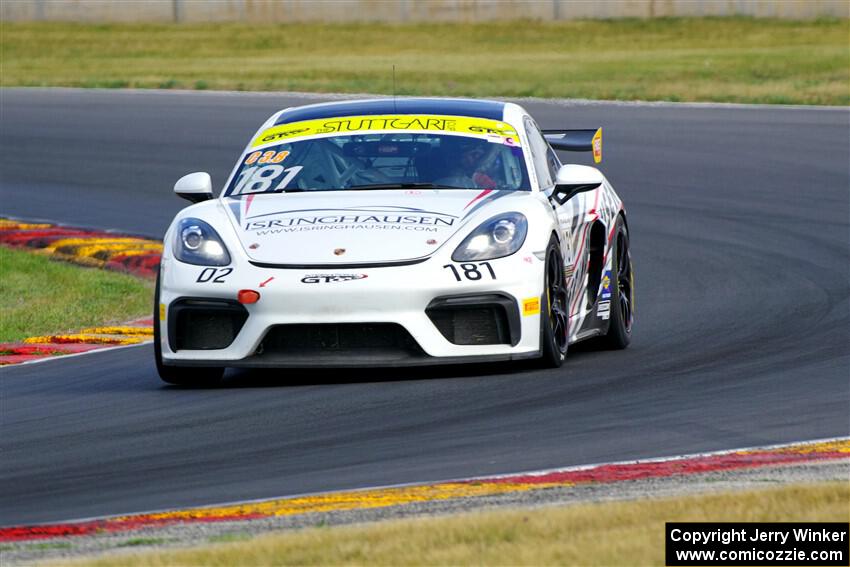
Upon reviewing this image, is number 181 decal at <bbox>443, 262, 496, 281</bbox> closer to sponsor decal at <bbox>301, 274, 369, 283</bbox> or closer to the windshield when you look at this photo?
sponsor decal at <bbox>301, 274, 369, 283</bbox>

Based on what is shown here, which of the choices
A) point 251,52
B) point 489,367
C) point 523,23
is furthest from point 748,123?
point 523,23

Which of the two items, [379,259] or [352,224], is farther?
[352,224]

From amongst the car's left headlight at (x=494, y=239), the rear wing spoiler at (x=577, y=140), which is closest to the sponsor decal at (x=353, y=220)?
the car's left headlight at (x=494, y=239)

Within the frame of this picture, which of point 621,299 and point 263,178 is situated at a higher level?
point 263,178

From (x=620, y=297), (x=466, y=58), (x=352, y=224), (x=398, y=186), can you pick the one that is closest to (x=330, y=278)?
(x=352, y=224)

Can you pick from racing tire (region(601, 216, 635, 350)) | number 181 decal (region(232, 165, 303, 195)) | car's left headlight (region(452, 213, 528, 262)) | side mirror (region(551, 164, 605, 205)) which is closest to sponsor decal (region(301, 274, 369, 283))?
car's left headlight (region(452, 213, 528, 262))

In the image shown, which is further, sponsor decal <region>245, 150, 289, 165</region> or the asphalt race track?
sponsor decal <region>245, 150, 289, 165</region>

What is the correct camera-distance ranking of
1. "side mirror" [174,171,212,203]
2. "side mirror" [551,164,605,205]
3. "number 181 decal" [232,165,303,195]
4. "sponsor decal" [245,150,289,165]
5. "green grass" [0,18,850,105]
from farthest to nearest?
"green grass" [0,18,850,105], "sponsor decal" [245,150,289,165], "number 181 decal" [232,165,303,195], "side mirror" [174,171,212,203], "side mirror" [551,164,605,205]

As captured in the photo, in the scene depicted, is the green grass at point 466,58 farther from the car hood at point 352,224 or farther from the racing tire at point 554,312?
the car hood at point 352,224

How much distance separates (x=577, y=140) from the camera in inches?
420

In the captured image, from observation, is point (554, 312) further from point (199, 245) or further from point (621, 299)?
A: point (199, 245)

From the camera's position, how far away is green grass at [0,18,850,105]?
2809 centimetres

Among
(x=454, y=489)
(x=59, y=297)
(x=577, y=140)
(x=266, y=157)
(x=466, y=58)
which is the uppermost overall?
(x=266, y=157)

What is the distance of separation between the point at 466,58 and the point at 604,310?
28676mm
